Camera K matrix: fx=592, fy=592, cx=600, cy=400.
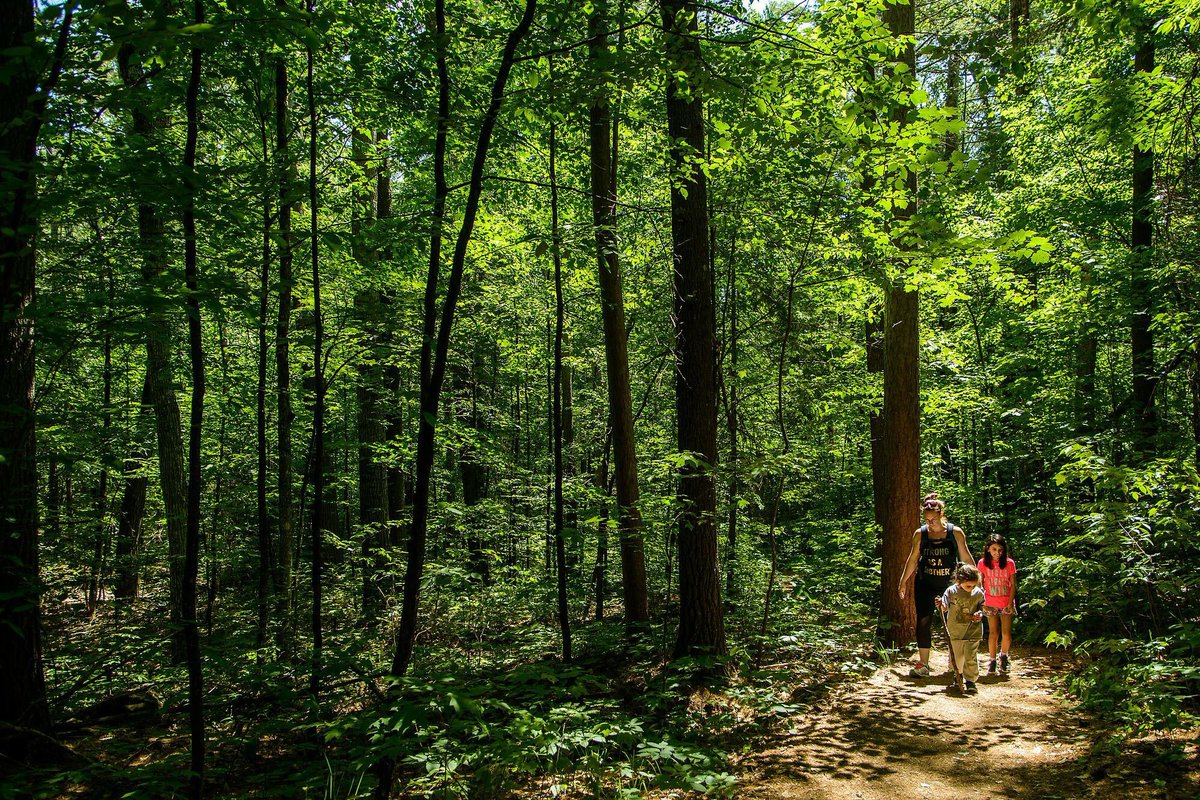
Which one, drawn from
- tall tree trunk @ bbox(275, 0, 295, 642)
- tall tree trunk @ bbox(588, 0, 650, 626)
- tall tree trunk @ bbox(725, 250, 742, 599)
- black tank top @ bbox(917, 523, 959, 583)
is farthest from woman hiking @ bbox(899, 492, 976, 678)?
tall tree trunk @ bbox(275, 0, 295, 642)

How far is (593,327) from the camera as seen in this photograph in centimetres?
1479

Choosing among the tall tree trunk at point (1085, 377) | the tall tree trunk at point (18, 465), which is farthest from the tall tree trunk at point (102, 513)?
the tall tree trunk at point (1085, 377)

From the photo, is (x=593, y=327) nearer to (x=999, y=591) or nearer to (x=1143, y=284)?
(x=999, y=591)

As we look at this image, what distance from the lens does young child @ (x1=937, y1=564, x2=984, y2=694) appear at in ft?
20.1

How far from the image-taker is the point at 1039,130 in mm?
11984

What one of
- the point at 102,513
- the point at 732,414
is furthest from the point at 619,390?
the point at 102,513

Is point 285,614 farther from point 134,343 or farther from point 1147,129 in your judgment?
point 1147,129

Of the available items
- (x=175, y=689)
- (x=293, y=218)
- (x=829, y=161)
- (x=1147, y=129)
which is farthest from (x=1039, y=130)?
(x=175, y=689)

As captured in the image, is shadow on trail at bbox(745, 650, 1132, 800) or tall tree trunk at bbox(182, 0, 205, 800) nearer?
tall tree trunk at bbox(182, 0, 205, 800)

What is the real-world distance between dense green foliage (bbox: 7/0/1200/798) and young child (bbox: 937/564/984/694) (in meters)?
0.84

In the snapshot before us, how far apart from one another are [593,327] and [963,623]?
10.4 metres

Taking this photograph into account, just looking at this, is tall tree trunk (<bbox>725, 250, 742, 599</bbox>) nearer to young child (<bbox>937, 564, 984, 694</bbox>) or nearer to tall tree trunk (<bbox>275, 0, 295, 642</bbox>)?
young child (<bbox>937, 564, 984, 694</bbox>)

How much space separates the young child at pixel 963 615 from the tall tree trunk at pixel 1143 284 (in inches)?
158

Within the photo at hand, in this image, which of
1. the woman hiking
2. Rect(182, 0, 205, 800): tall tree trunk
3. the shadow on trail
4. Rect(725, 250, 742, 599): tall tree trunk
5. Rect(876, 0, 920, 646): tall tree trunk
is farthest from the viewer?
Rect(725, 250, 742, 599): tall tree trunk
